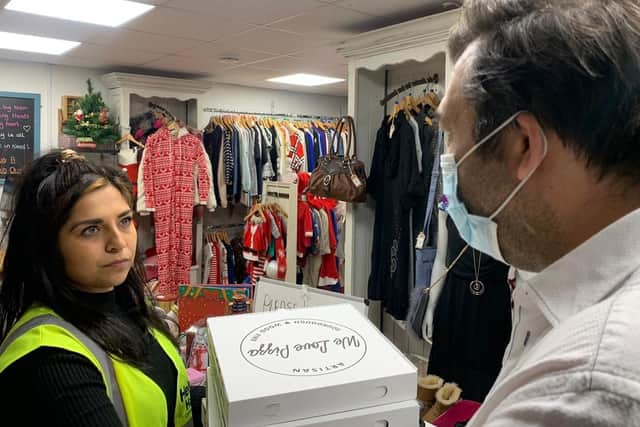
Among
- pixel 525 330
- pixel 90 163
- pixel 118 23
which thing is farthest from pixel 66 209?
pixel 118 23

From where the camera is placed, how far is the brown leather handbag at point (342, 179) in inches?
104

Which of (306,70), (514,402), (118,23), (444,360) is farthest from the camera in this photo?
(306,70)

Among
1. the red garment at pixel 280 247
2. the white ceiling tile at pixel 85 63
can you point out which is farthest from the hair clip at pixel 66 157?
the white ceiling tile at pixel 85 63

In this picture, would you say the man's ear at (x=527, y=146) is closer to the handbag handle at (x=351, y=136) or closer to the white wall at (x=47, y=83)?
the handbag handle at (x=351, y=136)

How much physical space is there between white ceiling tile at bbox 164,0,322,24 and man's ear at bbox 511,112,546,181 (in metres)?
2.01

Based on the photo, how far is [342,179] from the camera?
8.63ft

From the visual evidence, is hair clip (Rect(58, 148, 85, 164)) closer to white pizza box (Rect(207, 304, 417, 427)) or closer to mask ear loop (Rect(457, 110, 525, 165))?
white pizza box (Rect(207, 304, 417, 427))

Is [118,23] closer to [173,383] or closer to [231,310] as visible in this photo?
[231,310]

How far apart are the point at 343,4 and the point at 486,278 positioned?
1.43 metres

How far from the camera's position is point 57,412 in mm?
905

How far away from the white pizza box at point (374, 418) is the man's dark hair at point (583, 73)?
0.47m

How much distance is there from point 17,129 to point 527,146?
4.50 m

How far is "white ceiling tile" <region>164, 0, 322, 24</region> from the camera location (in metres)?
2.40

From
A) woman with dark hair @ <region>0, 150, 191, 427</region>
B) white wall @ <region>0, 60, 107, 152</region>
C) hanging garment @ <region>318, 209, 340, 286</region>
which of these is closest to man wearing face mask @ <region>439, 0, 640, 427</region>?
woman with dark hair @ <region>0, 150, 191, 427</region>
